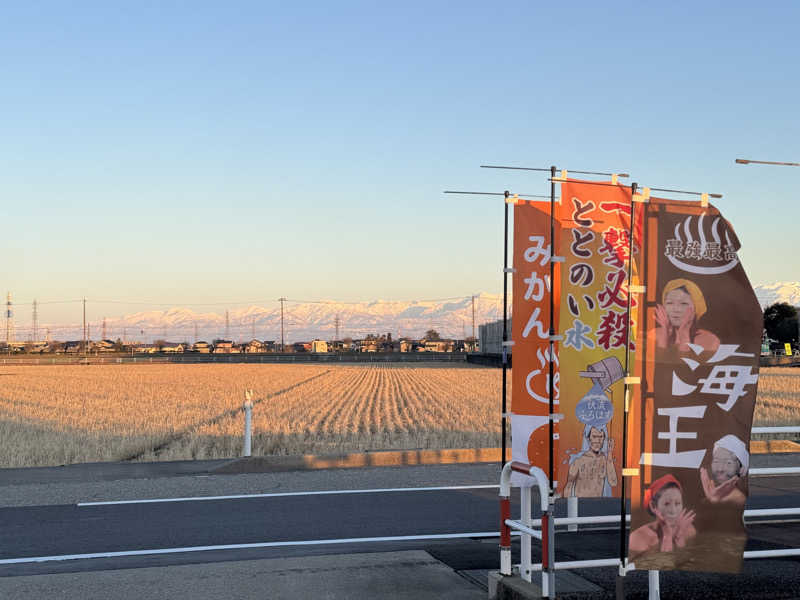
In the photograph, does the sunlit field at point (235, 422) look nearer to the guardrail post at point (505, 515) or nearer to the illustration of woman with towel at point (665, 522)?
the guardrail post at point (505, 515)

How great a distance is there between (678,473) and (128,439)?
15814mm

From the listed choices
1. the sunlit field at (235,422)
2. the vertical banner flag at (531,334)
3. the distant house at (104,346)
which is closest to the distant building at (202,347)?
the distant house at (104,346)

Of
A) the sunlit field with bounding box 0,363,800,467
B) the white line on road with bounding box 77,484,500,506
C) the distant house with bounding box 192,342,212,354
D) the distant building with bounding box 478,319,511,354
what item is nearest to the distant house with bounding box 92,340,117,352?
the distant house with bounding box 192,342,212,354

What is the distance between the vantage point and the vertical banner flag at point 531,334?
8.95 metres

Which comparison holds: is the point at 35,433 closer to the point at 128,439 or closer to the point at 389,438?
the point at 128,439

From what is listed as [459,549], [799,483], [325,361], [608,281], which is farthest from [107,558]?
[325,361]

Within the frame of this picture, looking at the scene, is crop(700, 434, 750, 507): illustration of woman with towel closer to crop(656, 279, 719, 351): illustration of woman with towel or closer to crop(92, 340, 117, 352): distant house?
crop(656, 279, 719, 351): illustration of woman with towel

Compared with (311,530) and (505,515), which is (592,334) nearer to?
(505,515)

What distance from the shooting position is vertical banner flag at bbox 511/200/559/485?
895cm

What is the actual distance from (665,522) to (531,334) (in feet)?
12.6

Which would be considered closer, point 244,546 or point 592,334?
point 592,334

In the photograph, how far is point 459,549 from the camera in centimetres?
862

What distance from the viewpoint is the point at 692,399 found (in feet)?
17.4

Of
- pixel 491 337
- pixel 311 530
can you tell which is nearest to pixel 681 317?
pixel 311 530
